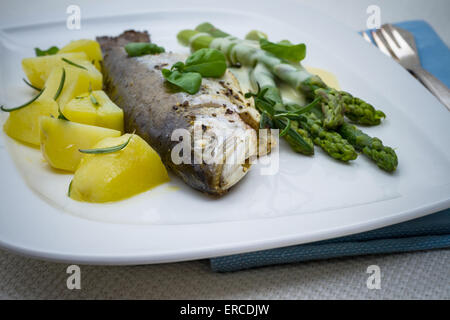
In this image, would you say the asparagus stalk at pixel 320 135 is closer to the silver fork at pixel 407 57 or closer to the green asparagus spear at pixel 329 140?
the green asparagus spear at pixel 329 140

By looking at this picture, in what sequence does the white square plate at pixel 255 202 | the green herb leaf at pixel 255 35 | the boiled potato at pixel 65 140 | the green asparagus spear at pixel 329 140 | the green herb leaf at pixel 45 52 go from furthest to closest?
the green herb leaf at pixel 255 35, the green herb leaf at pixel 45 52, the green asparagus spear at pixel 329 140, the boiled potato at pixel 65 140, the white square plate at pixel 255 202

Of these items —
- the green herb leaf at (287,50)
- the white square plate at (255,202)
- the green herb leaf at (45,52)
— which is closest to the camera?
the white square plate at (255,202)

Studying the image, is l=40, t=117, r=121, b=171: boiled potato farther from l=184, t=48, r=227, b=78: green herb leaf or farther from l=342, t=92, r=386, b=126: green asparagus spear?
l=342, t=92, r=386, b=126: green asparagus spear

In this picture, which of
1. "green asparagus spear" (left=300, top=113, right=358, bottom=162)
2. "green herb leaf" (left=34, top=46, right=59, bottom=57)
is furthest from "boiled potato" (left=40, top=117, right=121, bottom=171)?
"green herb leaf" (left=34, top=46, right=59, bottom=57)

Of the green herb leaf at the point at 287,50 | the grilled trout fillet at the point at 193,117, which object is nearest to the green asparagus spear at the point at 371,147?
the grilled trout fillet at the point at 193,117

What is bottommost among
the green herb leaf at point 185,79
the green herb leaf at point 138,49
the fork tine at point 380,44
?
the green herb leaf at point 138,49

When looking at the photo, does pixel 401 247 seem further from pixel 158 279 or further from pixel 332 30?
pixel 332 30

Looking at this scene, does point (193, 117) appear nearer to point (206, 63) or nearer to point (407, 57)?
point (206, 63)
